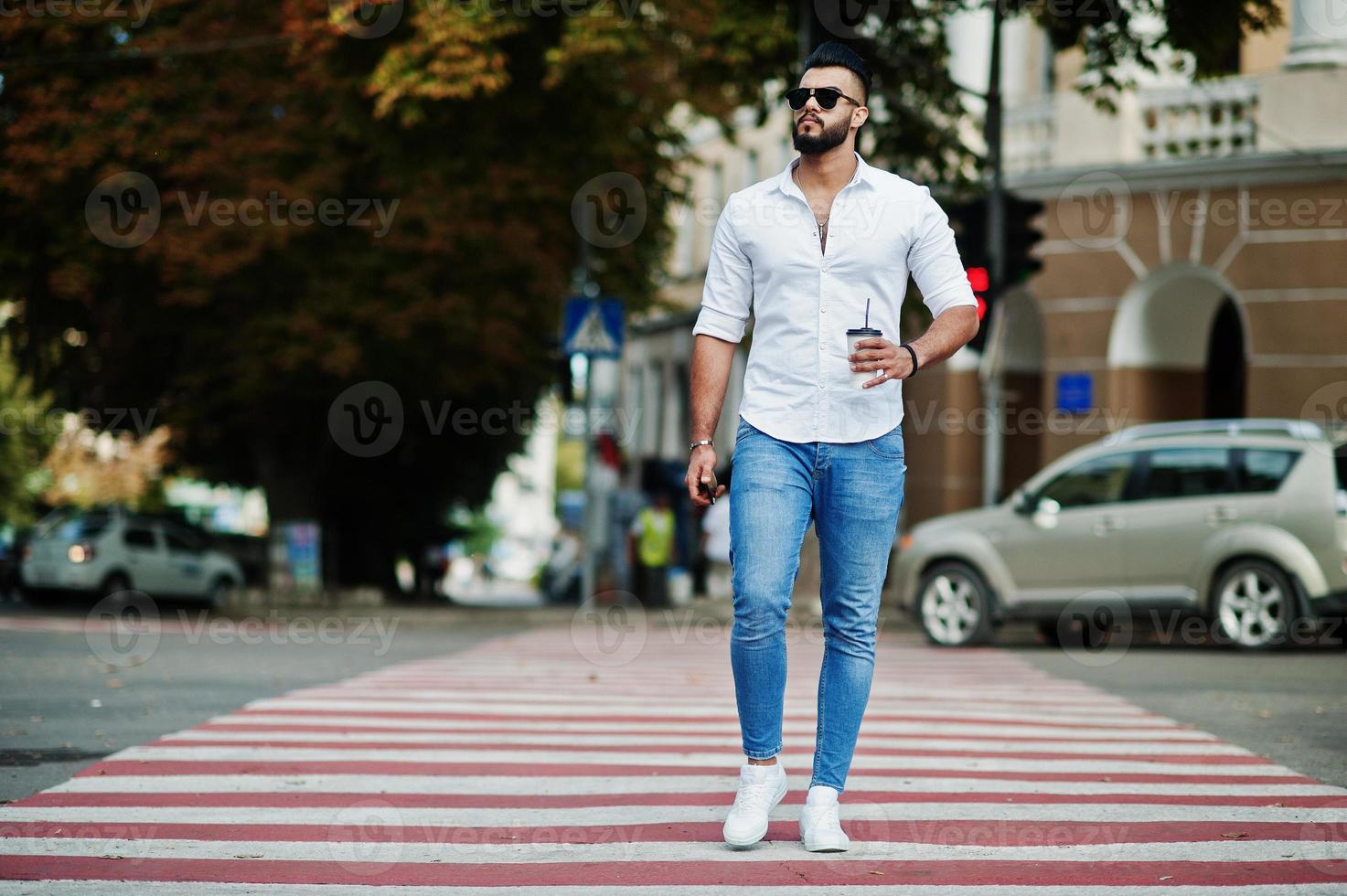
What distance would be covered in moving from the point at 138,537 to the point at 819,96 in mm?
25190

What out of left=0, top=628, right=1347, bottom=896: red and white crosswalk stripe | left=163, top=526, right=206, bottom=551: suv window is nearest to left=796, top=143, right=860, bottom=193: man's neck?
left=0, top=628, right=1347, bottom=896: red and white crosswalk stripe

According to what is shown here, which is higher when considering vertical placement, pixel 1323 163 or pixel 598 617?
pixel 1323 163

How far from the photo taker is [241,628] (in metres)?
20.1

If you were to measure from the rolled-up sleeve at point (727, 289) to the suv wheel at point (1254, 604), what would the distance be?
9.55 m

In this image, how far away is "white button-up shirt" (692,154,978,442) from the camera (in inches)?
199

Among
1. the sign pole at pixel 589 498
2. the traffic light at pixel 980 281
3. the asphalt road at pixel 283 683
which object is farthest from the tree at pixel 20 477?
the traffic light at pixel 980 281

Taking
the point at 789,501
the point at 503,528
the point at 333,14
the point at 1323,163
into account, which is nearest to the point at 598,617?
the point at 333,14

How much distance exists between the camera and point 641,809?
566 centimetres

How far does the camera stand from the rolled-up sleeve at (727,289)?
5.21 metres

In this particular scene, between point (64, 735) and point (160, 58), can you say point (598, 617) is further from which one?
point (64, 735)

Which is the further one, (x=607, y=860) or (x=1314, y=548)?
(x=1314, y=548)

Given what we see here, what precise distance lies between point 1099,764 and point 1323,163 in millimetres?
15471

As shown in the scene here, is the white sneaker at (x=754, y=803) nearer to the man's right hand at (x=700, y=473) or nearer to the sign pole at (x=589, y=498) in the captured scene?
the man's right hand at (x=700, y=473)

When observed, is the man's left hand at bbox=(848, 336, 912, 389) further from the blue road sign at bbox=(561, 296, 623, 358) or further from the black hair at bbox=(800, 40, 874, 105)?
the blue road sign at bbox=(561, 296, 623, 358)
